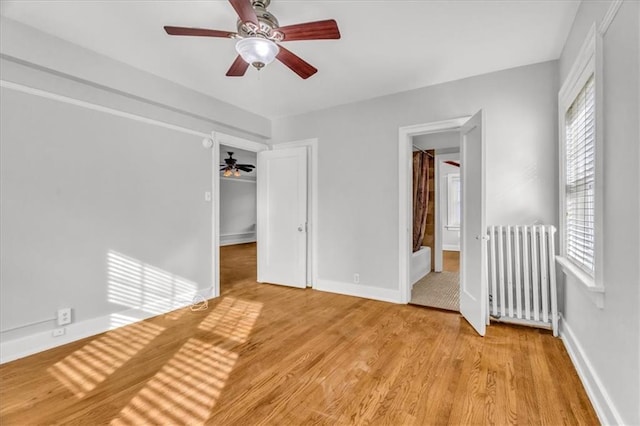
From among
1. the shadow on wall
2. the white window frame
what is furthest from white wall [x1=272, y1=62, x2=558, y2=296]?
the shadow on wall

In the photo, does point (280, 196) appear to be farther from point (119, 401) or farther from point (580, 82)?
point (580, 82)

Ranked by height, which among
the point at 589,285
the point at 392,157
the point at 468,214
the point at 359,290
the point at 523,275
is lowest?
the point at 359,290

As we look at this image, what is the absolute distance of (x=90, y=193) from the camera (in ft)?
9.00

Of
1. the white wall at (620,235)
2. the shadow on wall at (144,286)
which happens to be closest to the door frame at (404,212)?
the white wall at (620,235)

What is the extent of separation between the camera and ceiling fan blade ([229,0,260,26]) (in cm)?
159

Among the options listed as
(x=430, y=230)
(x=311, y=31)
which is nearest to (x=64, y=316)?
(x=311, y=31)

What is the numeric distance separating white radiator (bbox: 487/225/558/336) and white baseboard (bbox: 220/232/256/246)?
785cm

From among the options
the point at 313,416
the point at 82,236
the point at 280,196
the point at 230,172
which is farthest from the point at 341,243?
the point at 230,172

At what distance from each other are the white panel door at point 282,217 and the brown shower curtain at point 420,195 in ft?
6.75

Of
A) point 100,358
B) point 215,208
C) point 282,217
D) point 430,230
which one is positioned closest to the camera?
point 100,358

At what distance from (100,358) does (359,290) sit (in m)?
2.78

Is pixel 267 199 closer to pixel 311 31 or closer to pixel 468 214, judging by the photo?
pixel 468 214

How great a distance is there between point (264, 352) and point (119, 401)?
98 centimetres

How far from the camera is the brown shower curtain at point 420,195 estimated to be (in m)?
5.16
